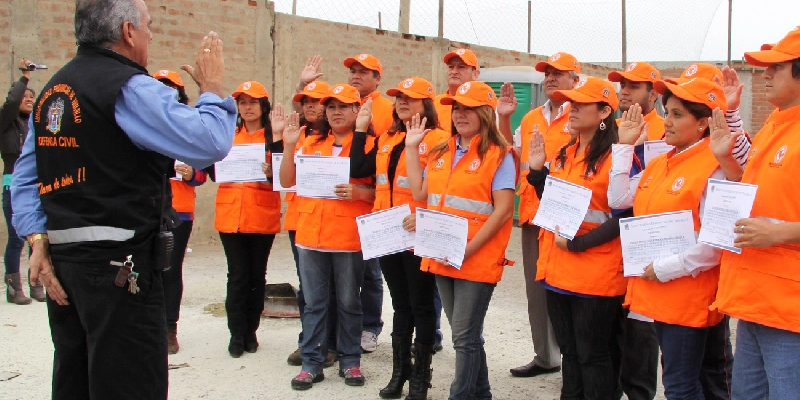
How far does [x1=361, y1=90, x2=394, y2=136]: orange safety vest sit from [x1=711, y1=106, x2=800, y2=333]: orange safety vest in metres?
3.17

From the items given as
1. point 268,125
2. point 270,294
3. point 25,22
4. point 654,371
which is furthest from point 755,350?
point 25,22

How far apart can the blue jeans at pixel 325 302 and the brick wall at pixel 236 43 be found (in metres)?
5.44

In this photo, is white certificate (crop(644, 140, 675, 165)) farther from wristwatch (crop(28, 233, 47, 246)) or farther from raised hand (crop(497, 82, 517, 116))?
wristwatch (crop(28, 233, 47, 246))

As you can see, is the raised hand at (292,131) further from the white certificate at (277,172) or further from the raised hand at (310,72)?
the raised hand at (310,72)

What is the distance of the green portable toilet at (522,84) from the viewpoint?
1189 centimetres

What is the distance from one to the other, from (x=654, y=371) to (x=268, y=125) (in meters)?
3.37

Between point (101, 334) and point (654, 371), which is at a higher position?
point (101, 334)

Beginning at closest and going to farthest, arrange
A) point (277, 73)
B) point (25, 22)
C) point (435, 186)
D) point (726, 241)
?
1. point (726, 241)
2. point (435, 186)
3. point (25, 22)
4. point (277, 73)

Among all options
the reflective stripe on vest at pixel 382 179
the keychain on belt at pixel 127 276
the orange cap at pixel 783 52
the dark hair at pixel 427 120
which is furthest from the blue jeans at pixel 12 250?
the orange cap at pixel 783 52

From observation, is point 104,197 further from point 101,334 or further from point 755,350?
point 755,350

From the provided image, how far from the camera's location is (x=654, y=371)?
473 cm

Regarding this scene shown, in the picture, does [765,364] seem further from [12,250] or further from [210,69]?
[12,250]

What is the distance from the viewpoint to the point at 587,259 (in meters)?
4.11

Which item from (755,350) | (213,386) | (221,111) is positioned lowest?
(213,386)
